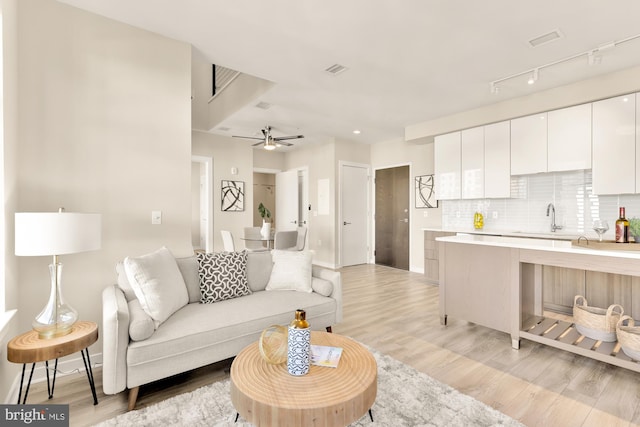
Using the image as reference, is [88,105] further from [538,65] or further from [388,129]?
[388,129]

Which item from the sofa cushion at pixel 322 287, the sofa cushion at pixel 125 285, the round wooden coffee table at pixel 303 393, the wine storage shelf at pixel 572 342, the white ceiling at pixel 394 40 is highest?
the white ceiling at pixel 394 40

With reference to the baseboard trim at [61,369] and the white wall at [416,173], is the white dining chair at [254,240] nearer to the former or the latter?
the white wall at [416,173]

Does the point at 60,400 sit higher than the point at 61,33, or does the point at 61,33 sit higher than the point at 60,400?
the point at 61,33

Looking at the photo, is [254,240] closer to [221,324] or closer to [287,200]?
[287,200]

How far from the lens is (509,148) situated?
420cm

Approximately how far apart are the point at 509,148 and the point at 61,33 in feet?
16.3

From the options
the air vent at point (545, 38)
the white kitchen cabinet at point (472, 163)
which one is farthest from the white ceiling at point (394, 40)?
the white kitchen cabinet at point (472, 163)

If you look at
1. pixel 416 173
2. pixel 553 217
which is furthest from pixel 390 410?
pixel 416 173

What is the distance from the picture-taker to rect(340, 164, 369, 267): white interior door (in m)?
6.48

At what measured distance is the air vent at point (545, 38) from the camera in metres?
2.60

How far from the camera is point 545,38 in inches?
105

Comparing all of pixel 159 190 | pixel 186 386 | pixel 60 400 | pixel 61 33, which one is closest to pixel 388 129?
pixel 159 190

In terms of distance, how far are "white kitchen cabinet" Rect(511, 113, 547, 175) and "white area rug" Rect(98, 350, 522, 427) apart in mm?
3271

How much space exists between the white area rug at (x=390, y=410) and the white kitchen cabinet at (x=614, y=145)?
312 centimetres
